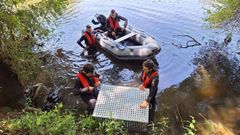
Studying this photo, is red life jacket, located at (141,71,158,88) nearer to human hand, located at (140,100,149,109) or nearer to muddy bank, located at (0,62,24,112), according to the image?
human hand, located at (140,100,149,109)

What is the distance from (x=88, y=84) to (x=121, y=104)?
1.13 meters

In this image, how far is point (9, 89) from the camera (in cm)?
729

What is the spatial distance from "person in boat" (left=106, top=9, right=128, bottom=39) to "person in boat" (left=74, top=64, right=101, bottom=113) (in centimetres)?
523

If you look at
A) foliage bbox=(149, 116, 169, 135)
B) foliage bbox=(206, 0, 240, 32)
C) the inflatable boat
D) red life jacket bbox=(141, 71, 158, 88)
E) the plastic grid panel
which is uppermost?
foliage bbox=(206, 0, 240, 32)

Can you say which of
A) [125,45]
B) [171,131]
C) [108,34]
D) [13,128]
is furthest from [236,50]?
[13,128]

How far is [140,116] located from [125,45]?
5.86 metres

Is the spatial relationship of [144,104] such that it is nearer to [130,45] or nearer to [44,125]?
[44,125]

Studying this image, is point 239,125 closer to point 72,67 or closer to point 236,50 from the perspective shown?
point 236,50

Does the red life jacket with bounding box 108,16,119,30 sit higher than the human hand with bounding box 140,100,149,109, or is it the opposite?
the red life jacket with bounding box 108,16,119,30

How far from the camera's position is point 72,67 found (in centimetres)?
1066

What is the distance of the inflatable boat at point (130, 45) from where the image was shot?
34.2 feet

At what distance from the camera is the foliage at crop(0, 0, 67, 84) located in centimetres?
617

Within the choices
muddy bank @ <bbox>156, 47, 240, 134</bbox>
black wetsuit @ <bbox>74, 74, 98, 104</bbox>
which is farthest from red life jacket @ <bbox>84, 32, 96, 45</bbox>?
black wetsuit @ <bbox>74, 74, 98, 104</bbox>

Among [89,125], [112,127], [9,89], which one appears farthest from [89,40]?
[112,127]
